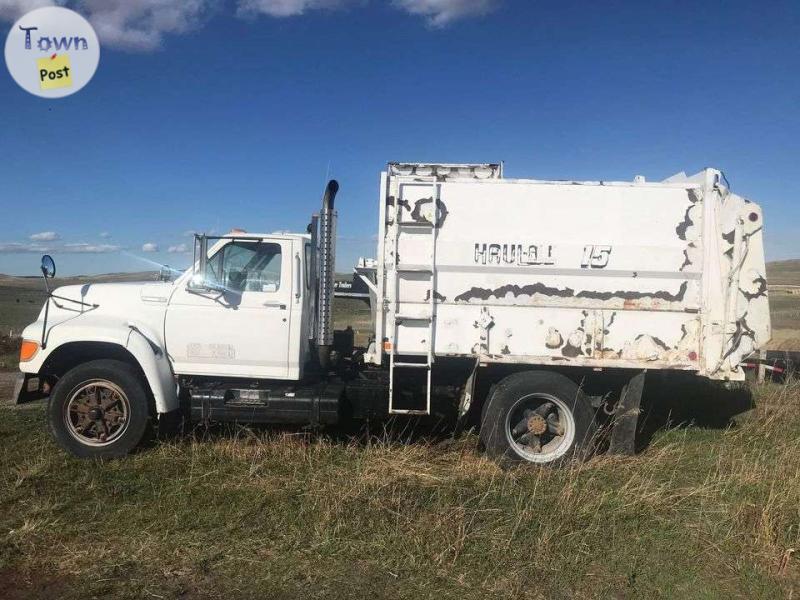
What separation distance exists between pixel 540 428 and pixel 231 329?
3.03 meters

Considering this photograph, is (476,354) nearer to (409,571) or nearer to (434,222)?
(434,222)

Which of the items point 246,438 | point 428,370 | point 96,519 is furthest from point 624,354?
point 96,519

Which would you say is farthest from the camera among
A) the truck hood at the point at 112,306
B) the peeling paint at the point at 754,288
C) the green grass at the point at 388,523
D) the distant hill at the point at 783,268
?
the distant hill at the point at 783,268

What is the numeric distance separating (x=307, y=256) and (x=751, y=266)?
408 cm

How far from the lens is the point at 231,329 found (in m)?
5.94

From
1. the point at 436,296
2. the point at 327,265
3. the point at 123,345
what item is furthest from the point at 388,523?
the point at 123,345

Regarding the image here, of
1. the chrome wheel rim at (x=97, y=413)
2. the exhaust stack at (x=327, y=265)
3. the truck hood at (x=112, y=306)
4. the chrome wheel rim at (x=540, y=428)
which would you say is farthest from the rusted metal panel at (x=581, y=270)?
the chrome wheel rim at (x=97, y=413)

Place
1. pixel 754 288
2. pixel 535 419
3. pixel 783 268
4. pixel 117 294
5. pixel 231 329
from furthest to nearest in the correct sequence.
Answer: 1. pixel 783 268
2. pixel 117 294
3. pixel 231 329
4. pixel 535 419
5. pixel 754 288

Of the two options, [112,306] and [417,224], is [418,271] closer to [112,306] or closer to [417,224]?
[417,224]

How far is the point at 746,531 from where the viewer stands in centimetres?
418

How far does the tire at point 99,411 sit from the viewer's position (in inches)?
225

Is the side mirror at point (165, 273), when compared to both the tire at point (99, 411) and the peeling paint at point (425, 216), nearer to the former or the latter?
the tire at point (99, 411)

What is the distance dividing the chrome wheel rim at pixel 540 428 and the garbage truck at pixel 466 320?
17 millimetres

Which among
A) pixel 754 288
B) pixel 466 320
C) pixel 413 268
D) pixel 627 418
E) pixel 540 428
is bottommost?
pixel 540 428
